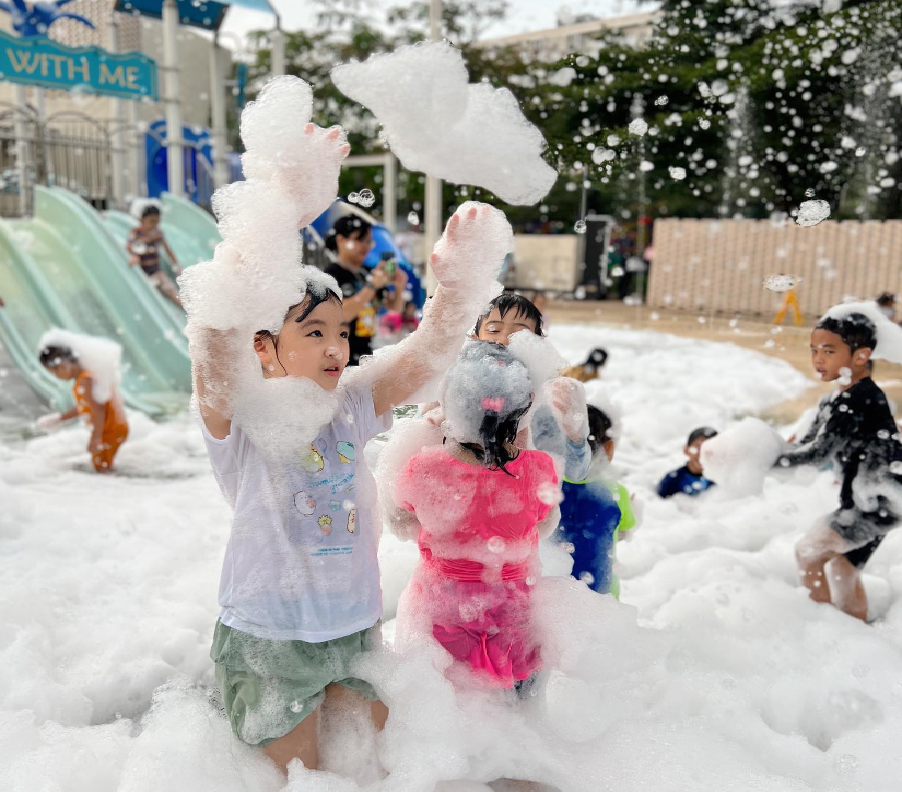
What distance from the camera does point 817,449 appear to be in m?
3.06

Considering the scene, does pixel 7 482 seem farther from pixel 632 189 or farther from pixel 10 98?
pixel 10 98

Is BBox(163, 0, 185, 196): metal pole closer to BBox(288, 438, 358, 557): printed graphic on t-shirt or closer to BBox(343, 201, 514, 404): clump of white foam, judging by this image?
BBox(343, 201, 514, 404): clump of white foam

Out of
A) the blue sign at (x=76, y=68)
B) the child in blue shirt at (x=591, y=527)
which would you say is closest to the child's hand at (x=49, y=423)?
the child in blue shirt at (x=591, y=527)

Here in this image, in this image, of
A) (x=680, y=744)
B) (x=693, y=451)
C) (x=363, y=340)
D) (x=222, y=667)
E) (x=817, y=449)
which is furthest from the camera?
(x=363, y=340)

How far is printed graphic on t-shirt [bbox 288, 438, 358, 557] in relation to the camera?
1935mm

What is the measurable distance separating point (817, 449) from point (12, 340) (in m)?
6.12

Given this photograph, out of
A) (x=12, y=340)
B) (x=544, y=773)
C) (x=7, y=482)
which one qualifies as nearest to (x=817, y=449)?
(x=544, y=773)

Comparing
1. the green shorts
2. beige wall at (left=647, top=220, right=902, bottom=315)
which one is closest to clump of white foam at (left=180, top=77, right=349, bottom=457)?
the green shorts

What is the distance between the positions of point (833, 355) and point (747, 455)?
471 mm

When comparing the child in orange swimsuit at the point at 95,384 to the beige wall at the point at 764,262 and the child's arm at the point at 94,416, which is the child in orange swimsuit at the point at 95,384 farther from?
the beige wall at the point at 764,262

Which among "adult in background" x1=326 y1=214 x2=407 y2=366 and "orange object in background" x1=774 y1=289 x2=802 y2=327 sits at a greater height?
"adult in background" x1=326 y1=214 x2=407 y2=366

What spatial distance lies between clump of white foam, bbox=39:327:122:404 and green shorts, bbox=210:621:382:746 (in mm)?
3558

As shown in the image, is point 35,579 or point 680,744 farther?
point 35,579

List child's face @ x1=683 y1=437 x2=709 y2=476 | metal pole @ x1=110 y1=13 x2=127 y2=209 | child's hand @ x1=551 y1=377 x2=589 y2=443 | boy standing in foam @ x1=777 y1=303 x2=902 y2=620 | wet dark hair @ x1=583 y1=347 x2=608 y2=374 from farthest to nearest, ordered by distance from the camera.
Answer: metal pole @ x1=110 y1=13 x2=127 y2=209 → wet dark hair @ x1=583 y1=347 x2=608 y2=374 → child's face @ x1=683 y1=437 x2=709 y2=476 → boy standing in foam @ x1=777 y1=303 x2=902 y2=620 → child's hand @ x1=551 y1=377 x2=589 y2=443
